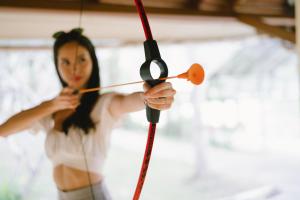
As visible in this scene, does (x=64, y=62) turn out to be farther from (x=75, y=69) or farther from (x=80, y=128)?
(x=80, y=128)

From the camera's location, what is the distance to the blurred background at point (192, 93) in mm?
1937

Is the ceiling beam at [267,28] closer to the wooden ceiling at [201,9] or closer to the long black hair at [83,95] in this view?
the wooden ceiling at [201,9]

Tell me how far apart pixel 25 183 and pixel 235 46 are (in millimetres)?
4741

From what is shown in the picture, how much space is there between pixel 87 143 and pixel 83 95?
0.14m

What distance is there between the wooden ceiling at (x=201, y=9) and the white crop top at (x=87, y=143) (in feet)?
1.91

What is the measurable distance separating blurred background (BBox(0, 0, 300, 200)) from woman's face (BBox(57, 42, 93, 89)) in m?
0.46

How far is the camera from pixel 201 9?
5.90ft

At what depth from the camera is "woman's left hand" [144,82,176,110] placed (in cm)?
56

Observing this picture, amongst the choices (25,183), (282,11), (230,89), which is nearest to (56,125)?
(282,11)

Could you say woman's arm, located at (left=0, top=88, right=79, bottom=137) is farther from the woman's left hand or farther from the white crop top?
the woman's left hand

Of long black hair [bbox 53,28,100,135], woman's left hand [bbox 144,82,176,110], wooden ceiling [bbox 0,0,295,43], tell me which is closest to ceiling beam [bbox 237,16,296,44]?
wooden ceiling [bbox 0,0,295,43]

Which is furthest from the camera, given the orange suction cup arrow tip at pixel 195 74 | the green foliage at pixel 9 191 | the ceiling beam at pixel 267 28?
the green foliage at pixel 9 191

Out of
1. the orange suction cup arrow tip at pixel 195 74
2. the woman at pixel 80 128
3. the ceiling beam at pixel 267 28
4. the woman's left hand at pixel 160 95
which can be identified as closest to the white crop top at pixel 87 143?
the woman at pixel 80 128

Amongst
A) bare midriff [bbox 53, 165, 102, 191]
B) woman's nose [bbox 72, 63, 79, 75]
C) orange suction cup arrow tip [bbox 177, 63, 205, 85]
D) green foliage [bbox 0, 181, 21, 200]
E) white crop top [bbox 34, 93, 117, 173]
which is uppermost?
woman's nose [bbox 72, 63, 79, 75]
